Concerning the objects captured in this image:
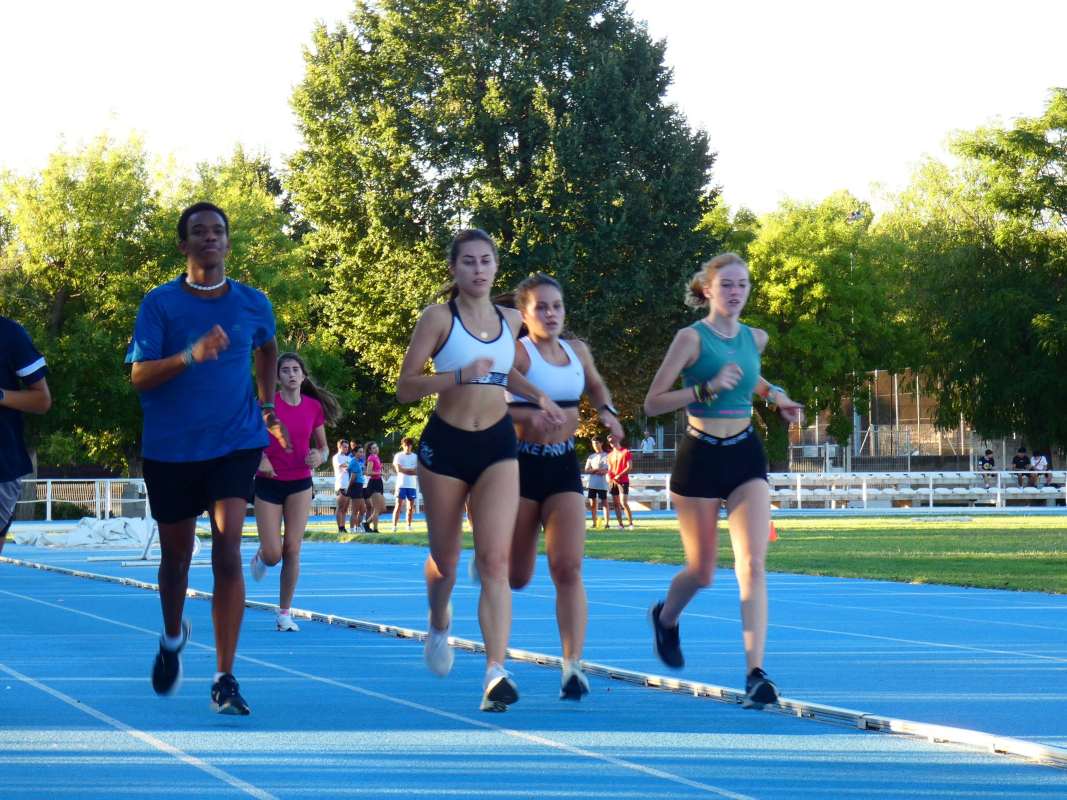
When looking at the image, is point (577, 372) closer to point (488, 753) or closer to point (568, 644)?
point (568, 644)

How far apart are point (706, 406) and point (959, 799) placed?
308 centimetres

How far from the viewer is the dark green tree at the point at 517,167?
4703 centimetres

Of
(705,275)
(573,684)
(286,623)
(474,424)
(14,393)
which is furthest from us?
(286,623)

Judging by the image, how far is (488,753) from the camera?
22.3ft

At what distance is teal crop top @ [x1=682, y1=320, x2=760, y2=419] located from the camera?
8547 mm

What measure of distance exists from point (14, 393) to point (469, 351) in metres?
2.01

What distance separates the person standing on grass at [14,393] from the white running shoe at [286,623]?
5163 millimetres

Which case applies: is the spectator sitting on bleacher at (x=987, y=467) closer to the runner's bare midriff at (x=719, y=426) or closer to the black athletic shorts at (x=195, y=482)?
the runner's bare midriff at (x=719, y=426)

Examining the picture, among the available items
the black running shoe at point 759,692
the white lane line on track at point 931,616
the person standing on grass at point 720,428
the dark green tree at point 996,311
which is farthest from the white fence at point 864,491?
the black running shoe at point 759,692

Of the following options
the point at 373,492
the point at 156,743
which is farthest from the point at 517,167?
the point at 156,743

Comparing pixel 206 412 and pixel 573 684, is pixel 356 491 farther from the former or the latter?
pixel 206 412

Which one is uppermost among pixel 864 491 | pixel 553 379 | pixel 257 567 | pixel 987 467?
pixel 987 467

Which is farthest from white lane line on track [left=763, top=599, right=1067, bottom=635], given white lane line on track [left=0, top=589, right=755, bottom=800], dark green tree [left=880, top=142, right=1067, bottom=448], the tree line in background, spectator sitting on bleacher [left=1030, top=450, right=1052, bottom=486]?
dark green tree [left=880, top=142, right=1067, bottom=448]

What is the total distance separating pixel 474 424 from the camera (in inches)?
318
